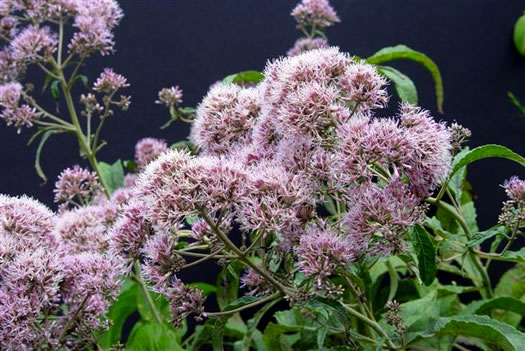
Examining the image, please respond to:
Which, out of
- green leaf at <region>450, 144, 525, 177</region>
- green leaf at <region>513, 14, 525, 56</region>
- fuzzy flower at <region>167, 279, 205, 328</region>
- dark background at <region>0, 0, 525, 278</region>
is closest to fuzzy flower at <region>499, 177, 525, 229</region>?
green leaf at <region>450, 144, 525, 177</region>

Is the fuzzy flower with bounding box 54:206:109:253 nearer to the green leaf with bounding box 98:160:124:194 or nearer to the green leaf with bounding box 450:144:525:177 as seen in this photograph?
the green leaf with bounding box 98:160:124:194

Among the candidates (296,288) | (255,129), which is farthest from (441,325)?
(255,129)

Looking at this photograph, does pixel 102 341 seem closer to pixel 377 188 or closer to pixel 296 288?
pixel 296 288

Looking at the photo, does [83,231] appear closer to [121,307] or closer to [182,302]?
[182,302]

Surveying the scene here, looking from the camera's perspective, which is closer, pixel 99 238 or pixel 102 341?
pixel 99 238

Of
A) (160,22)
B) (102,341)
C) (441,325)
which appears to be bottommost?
(441,325)

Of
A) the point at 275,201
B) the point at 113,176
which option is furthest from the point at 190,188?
the point at 113,176
